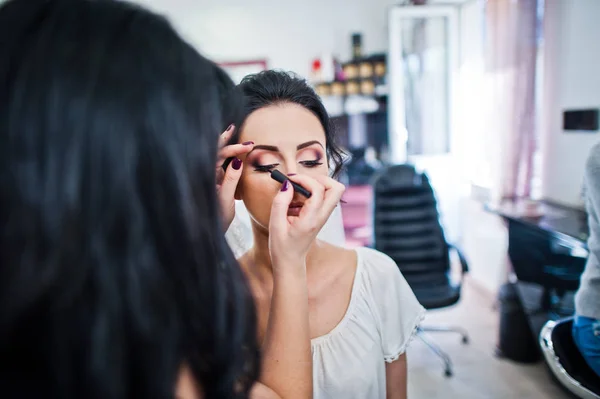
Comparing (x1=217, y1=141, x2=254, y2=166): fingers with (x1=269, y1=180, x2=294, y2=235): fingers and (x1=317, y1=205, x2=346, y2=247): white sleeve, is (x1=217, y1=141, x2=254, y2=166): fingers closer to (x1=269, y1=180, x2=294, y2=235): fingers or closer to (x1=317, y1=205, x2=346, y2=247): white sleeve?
(x1=269, y1=180, x2=294, y2=235): fingers

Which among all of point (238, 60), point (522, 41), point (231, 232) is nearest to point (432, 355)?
point (231, 232)

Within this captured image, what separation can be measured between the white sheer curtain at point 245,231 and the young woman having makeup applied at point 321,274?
16cm

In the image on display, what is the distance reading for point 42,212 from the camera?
367mm

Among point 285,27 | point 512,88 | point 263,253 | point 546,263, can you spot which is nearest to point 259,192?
point 263,253

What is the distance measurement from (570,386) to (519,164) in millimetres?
2034

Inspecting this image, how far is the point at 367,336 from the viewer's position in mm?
973

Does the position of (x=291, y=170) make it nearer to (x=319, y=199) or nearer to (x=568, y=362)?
(x=319, y=199)

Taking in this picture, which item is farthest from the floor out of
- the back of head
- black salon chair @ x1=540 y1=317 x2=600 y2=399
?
the back of head

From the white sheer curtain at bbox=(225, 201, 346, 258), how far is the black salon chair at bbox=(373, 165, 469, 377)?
1.08m

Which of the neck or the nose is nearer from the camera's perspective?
the nose

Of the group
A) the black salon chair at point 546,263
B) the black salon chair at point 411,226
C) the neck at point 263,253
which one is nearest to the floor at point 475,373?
the black salon chair at point 411,226

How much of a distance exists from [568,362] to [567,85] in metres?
1.91

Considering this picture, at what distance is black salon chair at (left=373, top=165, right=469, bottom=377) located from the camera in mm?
2502

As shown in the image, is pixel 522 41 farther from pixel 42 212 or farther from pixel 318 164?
pixel 42 212
